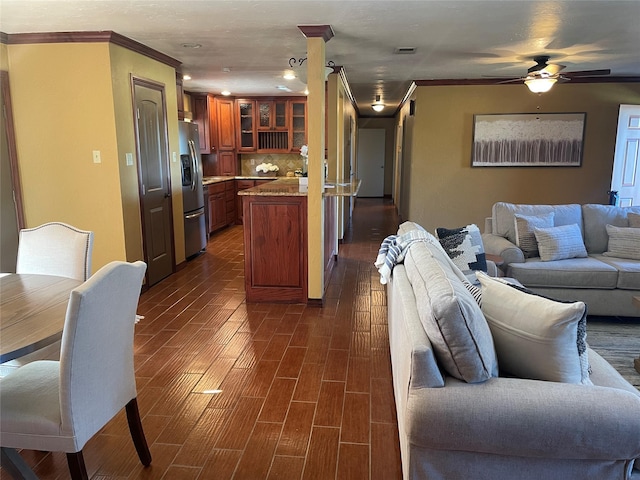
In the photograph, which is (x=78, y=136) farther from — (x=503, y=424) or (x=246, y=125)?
(x=246, y=125)

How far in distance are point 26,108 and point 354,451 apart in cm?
395

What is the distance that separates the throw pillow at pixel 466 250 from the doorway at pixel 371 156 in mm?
9513

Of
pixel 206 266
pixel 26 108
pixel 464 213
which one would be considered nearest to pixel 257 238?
pixel 206 266

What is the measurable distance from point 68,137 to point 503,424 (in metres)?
4.08

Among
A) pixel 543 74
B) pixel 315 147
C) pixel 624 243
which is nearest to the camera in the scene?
pixel 315 147

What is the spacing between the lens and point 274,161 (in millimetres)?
8523

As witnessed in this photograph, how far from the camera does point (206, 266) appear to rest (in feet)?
17.6

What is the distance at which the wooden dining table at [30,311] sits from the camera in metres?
1.52

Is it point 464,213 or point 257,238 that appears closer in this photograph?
point 257,238

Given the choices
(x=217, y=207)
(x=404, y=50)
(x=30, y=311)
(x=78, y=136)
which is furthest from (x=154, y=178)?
(x=30, y=311)

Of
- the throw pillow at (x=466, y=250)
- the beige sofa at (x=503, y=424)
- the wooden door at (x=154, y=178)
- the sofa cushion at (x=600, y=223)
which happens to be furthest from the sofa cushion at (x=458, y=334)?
the wooden door at (x=154, y=178)

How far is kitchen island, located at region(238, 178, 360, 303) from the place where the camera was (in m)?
3.94

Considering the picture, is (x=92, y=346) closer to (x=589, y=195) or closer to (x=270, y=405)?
(x=270, y=405)

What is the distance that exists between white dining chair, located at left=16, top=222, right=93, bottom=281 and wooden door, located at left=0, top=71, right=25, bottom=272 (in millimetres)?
1932
